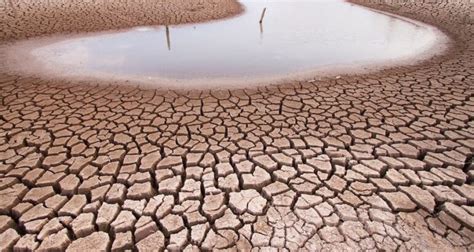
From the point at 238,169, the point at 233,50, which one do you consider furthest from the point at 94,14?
the point at 238,169

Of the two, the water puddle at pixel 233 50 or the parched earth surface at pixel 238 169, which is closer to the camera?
the parched earth surface at pixel 238 169

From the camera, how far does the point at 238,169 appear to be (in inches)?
112

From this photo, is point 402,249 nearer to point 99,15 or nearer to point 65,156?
point 65,156

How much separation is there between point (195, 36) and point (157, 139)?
5.65 m

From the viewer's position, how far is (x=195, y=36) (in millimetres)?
8328

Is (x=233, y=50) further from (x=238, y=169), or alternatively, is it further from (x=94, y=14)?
(x=94, y=14)

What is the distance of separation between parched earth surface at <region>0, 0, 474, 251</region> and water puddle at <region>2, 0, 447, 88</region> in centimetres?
109

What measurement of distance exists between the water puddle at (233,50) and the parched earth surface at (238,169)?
3.57 feet

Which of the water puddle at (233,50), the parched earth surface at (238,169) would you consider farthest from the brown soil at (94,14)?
the parched earth surface at (238,169)

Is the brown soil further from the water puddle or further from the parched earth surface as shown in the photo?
the parched earth surface

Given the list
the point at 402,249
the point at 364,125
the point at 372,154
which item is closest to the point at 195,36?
the point at 364,125

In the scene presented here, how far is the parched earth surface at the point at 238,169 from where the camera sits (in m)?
2.21

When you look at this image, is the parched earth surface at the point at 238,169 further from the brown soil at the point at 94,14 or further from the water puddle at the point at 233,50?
the brown soil at the point at 94,14

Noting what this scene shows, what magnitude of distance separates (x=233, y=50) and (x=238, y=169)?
4.79 meters
